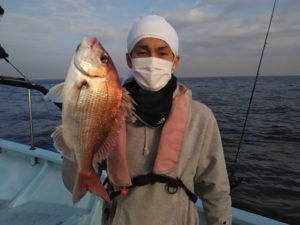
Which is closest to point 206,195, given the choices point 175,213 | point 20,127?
point 175,213

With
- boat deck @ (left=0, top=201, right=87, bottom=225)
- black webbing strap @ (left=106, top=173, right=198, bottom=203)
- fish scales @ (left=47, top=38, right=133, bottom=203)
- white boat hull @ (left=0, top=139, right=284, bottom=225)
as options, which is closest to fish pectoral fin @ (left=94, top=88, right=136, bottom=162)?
fish scales @ (left=47, top=38, right=133, bottom=203)

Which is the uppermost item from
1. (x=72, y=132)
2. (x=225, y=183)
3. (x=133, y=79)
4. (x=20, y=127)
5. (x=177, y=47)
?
(x=177, y=47)

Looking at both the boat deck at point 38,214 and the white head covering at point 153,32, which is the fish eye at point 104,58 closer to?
the white head covering at point 153,32

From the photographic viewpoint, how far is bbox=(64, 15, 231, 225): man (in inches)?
89.0

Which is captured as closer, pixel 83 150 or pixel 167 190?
pixel 83 150

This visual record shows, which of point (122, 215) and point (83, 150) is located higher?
point (83, 150)

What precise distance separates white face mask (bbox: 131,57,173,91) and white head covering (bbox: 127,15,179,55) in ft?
0.51

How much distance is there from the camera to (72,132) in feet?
5.87

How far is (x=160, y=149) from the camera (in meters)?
2.27

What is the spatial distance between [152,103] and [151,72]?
0.22 meters

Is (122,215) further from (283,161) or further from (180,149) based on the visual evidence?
(283,161)

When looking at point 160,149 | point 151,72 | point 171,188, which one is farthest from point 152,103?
point 171,188

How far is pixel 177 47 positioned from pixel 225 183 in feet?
3.62

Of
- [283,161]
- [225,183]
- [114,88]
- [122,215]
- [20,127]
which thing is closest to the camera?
[114,88]
